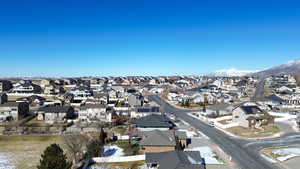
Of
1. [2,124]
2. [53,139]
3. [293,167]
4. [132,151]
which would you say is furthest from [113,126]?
[293,167]

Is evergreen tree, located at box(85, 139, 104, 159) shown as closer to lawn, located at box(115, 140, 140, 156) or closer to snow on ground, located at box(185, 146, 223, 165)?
lawn, located at box(115, 140, 140, 156)

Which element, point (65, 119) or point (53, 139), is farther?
point (65, 119)

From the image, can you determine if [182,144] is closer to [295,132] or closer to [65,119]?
[295,132]

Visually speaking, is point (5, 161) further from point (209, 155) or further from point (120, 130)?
point (209, 155)

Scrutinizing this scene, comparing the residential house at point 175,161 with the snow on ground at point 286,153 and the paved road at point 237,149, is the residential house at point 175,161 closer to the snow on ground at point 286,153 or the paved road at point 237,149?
the paved road at point 237,149

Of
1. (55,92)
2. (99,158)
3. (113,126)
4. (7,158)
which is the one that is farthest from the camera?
(55,92)

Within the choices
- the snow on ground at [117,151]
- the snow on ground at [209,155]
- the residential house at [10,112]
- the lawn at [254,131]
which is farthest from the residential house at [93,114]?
the lawn at [254,131]
